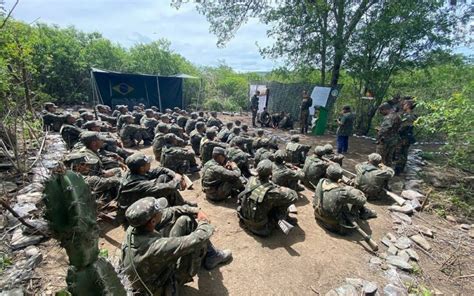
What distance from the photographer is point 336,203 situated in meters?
4.59

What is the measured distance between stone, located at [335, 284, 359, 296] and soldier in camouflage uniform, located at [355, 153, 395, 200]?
309 cm

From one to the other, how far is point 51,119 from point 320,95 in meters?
11.4

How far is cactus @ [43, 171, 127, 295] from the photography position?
159 cm

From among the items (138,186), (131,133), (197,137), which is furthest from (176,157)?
(131,133)

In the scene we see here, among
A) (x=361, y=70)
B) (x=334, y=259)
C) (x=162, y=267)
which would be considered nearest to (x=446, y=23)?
(x=361, y=70)

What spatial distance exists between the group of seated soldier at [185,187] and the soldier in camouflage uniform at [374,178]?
0.07 ft

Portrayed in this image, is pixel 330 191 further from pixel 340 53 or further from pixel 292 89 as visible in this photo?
pixel 292 89

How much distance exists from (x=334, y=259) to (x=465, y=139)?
4575 millimetres

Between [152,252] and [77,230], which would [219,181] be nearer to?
[152,252]

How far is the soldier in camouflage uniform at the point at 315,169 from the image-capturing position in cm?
631

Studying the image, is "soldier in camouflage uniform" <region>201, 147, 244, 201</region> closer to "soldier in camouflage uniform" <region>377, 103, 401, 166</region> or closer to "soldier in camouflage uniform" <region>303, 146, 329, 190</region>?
"soldier in camouflage uniform" <region>303, 146, 329, 190</region>

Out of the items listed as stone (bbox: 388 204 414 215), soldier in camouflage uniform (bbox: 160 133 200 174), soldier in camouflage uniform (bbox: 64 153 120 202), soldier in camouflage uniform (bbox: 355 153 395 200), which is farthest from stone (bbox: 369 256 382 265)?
soldier in camouflage uniform (bbox: 160 133 200 174)

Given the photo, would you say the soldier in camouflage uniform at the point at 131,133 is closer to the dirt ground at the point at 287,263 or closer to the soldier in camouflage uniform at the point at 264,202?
the dirt ground at the point at 287,263

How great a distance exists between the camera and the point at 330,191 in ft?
15.4
